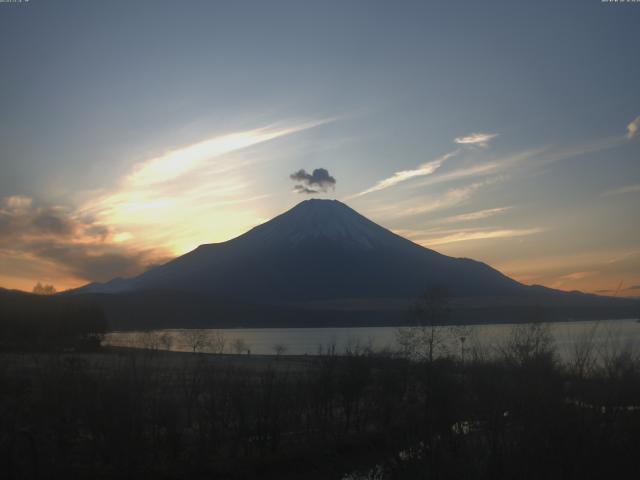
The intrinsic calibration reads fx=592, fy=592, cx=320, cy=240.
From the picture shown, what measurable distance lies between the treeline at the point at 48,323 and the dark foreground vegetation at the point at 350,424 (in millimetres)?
30826

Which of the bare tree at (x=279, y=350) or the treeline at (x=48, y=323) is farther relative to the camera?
the bare tree at (x=279, y=350)

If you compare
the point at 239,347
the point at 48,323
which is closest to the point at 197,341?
the point at 239,347

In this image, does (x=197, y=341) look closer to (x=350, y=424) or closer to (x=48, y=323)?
(x=48, y=323)

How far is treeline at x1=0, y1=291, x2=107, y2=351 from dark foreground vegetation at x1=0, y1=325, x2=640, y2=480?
30826mm

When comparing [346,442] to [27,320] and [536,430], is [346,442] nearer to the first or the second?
[536,430]

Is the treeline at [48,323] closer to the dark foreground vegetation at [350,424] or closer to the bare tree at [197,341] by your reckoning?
the bare tree at [197,341]

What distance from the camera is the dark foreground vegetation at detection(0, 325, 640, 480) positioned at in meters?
9.89

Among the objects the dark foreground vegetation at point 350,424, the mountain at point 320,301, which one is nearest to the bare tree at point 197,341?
the mountain at point 320,301

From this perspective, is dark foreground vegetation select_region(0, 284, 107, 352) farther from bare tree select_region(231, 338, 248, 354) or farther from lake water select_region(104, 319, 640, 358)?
bare tree select_region(231, 338, 248, 354)

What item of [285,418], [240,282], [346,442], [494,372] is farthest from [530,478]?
[240,282]

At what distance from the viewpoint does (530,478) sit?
9.33 metres

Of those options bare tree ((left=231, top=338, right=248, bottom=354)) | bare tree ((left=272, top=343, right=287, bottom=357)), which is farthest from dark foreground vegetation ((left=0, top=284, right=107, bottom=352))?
A: bare tree ((left=272, top=343, right=287, bottom=357))

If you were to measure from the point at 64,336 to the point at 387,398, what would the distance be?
42059mm

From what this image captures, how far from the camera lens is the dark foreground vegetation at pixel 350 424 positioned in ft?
32.4
